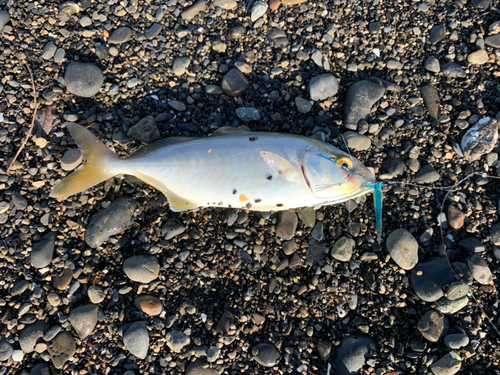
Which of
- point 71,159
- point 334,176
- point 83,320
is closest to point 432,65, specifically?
point 334,176

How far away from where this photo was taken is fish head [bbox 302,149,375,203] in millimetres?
3240

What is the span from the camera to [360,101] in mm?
3859

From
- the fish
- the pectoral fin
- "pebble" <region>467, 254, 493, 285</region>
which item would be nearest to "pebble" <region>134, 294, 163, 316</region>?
the fish

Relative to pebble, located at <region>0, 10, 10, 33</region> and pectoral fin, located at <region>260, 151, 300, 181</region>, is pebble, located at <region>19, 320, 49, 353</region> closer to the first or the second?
pectoral fin, located at <region>260, 151, 300, 181</region>

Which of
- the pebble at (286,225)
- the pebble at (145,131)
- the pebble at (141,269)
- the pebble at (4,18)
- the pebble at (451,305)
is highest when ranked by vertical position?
the pebble at (4,18)

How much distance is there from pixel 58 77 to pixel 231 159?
2460 millimetres

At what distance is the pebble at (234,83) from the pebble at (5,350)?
11.6 ft

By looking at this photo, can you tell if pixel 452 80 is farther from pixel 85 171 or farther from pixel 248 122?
pixel 85 171

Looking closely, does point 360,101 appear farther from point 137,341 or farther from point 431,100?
point 137,341

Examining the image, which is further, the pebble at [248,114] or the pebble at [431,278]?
the pebble at [248,114]

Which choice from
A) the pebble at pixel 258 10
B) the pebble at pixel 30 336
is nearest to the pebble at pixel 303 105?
the pebble at pixel 258 10

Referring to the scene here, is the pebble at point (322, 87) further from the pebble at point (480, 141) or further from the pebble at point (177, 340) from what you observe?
the pebble at point (177, 340)

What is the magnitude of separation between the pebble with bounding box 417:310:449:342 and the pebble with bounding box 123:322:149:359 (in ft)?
9.01

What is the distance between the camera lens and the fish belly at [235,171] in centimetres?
331
